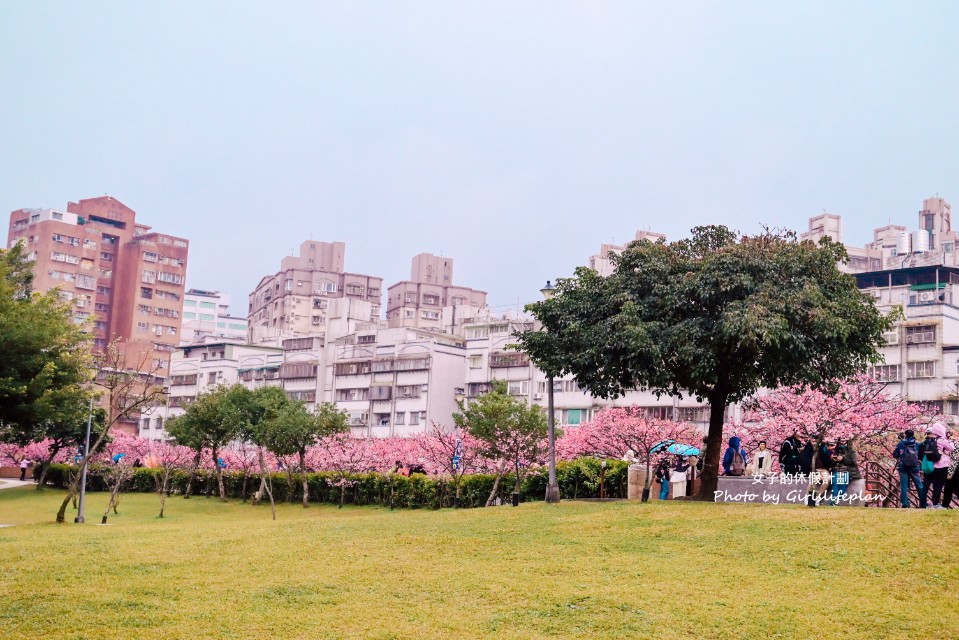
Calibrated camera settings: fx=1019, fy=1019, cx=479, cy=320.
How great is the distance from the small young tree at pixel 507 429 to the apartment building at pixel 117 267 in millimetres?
102961

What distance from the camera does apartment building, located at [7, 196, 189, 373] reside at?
141 meters

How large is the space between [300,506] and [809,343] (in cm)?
3720

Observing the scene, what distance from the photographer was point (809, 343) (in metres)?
29.2

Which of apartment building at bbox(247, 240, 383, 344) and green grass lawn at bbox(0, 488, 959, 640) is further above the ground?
apartment building at bbox(247, 240, 383, 344)

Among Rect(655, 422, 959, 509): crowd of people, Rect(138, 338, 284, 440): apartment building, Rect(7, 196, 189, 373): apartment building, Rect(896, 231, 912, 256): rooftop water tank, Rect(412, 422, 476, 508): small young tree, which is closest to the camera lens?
Rect(655, 422, 959, 509): crowd of people

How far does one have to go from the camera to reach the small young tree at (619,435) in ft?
185

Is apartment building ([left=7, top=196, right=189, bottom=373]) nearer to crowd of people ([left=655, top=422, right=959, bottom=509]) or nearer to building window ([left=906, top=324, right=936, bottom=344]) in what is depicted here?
building window ([left=906, top=324, right=936, bottom=344])

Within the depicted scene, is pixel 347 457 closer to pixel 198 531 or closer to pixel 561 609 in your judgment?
pixel 198 531

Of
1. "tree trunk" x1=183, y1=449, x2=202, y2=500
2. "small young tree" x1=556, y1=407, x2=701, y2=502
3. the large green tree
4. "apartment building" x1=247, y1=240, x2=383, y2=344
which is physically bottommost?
"tree trunk" x1=183, y1=449, x2=202, y2=500

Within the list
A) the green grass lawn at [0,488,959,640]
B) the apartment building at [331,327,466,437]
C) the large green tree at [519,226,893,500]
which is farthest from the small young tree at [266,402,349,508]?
the green grass lawn at [0,488,959,640]

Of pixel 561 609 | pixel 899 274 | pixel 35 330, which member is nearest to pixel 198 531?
pixel 35 330

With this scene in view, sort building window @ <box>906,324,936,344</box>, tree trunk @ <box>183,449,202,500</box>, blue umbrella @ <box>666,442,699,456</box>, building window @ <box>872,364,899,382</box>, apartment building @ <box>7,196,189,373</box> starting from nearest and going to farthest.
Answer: blue umbrella @ <box>666,442,699,456</box>, building window @ <box>906,324,936,344</box>, tree trunk @ <box>183,449,202,500</box>, building window @ <box>872,364,899,382</box>, apartment building @ <box>7,196,189,373</box>

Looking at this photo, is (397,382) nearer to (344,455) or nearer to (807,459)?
(344,455)

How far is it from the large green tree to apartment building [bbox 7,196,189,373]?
119 metres
